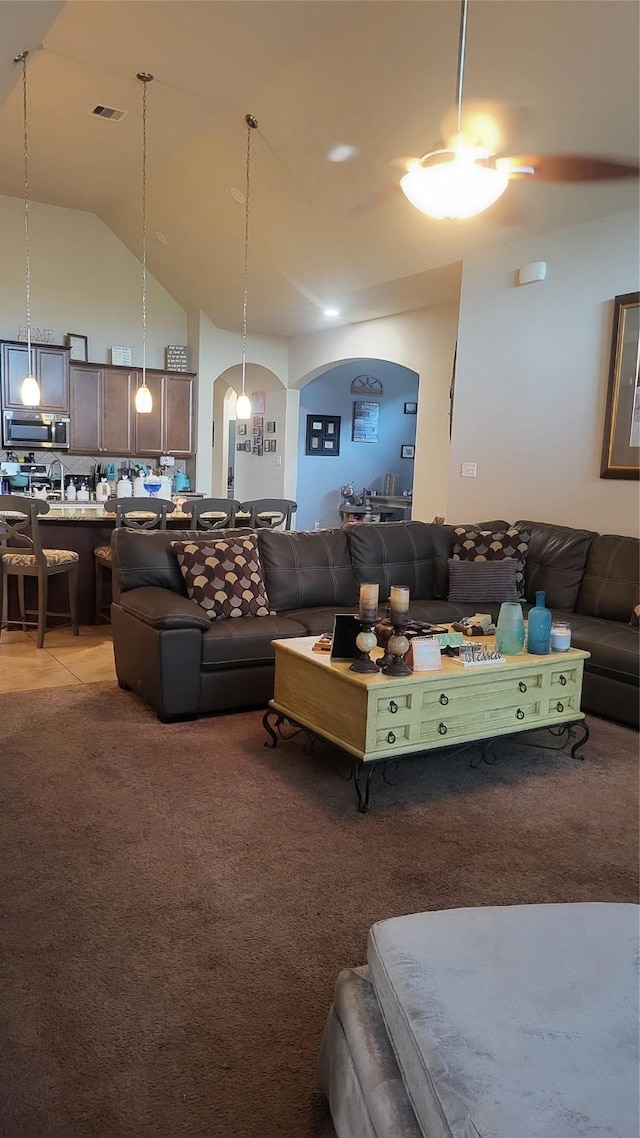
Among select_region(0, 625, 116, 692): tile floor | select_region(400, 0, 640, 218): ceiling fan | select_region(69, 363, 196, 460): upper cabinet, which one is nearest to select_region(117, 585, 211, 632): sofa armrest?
select_region(0, 625, 116, 692): tile floor

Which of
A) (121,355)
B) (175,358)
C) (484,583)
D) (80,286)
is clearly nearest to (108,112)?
(80,286)

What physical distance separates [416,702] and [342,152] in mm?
4150

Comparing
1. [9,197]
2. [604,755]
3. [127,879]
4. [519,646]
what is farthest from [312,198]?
[127,879]

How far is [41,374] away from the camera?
26.1ft

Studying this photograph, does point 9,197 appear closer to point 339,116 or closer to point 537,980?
point 339,116

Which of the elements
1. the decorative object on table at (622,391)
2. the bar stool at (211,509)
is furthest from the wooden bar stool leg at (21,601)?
the decorative object on table at (622,391)

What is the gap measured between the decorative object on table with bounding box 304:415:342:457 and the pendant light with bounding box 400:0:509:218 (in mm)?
6990

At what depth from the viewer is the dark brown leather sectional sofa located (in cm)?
371

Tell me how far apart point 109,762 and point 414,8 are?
4.07 m

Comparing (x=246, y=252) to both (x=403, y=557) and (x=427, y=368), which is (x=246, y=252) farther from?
(x=403, y=557)

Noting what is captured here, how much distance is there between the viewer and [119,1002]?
1.84 meters

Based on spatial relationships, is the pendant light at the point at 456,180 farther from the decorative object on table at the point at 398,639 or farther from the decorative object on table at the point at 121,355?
the decorative object on table at the point at 121,355

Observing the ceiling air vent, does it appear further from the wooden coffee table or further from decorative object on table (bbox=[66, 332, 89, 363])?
the wooden coffee table

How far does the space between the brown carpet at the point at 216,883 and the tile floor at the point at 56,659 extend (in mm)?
475
